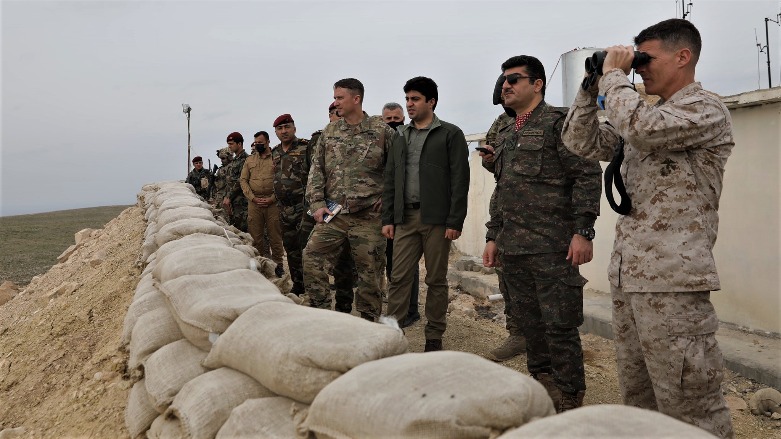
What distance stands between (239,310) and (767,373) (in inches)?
121

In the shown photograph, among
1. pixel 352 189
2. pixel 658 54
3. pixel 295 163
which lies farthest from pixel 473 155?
pixel 658 54

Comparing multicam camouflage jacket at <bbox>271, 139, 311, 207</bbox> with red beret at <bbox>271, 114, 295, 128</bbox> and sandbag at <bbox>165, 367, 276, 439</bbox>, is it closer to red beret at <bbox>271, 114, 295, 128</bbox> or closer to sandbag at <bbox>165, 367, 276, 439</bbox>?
red beret at <bbox>271, 114, 295, 128</bbox>

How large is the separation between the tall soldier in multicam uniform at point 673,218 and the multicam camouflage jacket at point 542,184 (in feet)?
2.37

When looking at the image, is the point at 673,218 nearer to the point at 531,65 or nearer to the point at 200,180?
the point at 531,65

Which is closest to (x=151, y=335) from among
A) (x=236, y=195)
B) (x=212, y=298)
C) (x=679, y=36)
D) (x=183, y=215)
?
(x=212, y=298)

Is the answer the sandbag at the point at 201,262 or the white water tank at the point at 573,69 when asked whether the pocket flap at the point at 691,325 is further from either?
the white water tank at the point at 573,69

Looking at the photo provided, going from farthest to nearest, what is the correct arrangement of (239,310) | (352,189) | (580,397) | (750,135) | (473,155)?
(473,155) < (750,135) < (352,189) < (580,397) < (239,310)

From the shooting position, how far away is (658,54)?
1903mm

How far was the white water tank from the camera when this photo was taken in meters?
7.37

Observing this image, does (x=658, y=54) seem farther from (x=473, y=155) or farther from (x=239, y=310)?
(x=473, y=155)

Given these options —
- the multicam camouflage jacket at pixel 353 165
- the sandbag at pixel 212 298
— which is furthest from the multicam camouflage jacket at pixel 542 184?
the multicam camouflage jacket at pixel 353 165

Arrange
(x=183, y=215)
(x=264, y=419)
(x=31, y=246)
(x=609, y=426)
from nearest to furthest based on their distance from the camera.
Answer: (x=609, y=426), (x=264, y=419), (x=183, y=215), (x=31, y=246)

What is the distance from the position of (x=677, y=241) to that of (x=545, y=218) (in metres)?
0.94

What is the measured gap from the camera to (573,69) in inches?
292
